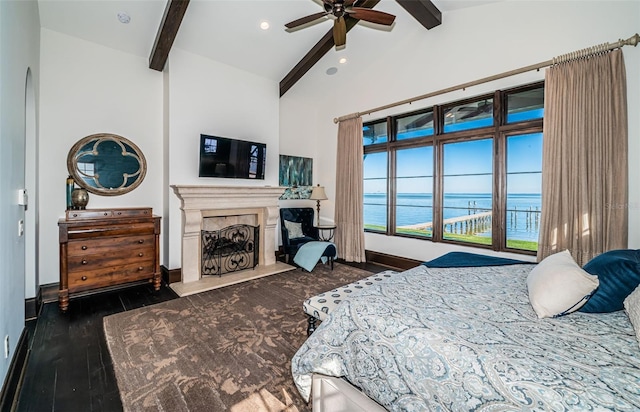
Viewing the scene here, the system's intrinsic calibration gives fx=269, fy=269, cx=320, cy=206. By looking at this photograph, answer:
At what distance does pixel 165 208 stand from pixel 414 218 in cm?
397

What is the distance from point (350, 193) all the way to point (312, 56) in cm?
239

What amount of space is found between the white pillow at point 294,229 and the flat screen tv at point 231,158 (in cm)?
97

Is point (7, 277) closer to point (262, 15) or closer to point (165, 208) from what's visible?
point (165, 208)

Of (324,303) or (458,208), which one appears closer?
(324,303)

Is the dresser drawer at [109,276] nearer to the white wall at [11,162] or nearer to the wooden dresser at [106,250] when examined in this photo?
the wooden dresser at [106,250]

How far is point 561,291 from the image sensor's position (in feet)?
4.58

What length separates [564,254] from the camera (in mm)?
1863

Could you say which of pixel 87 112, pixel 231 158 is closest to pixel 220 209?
pixel 231 158

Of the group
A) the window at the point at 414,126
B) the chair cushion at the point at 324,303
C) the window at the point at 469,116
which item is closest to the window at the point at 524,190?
the window at the point at 469,116

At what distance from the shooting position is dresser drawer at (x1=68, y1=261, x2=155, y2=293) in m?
3.02

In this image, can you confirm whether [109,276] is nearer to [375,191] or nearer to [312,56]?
[312,56]

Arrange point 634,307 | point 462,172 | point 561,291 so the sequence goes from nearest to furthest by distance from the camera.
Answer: point 634,307
point 561,291
point 462,172

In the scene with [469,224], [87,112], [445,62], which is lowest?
[469,224]

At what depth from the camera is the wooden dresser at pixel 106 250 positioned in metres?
2.97
